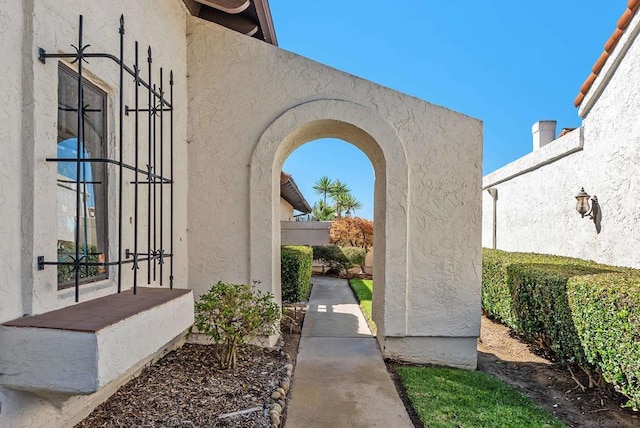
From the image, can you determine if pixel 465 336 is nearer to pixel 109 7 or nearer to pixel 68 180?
pixel 68 180

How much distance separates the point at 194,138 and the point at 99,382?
485cm

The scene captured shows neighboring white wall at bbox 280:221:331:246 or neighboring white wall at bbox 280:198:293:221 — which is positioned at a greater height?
neighboring white wall at bbox 280:198:293:221

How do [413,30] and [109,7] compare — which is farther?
[413,30]

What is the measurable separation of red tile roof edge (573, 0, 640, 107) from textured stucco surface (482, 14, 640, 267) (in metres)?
0.16

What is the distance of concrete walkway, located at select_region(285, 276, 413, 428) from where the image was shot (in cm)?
485

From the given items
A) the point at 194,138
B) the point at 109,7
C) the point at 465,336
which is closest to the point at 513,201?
the point at 465,336

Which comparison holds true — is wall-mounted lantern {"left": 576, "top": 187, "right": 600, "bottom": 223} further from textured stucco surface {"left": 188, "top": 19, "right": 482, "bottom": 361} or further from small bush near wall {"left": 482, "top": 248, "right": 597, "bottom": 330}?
textured stucco surface {"left": 188, "top": 19, "right": 482, "bottom": 361}

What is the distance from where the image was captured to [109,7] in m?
4.60

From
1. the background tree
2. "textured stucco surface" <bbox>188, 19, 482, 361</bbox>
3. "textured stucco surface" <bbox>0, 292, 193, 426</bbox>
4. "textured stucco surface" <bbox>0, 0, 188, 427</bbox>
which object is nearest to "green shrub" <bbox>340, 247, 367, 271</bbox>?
the background tree

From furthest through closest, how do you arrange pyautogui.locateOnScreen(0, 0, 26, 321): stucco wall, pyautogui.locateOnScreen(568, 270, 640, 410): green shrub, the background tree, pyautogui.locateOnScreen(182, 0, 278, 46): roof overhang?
the background tree < pyautogui.locateOnScreen(182, 0, 278, 46): roof overhang < pyautogui.locateOnScreen(568, 270, 640, 410): green shrub < pyautogui.locateOnScreen(0, 0, 26, 321): stucco wall

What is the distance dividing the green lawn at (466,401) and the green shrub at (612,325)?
3.37ft

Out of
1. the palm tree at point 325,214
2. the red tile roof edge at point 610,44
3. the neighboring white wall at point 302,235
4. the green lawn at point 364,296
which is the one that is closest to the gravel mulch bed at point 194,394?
the green lawn at point 364,296

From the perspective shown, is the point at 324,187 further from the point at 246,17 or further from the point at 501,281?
the point at 246,17

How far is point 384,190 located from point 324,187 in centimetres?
4383
